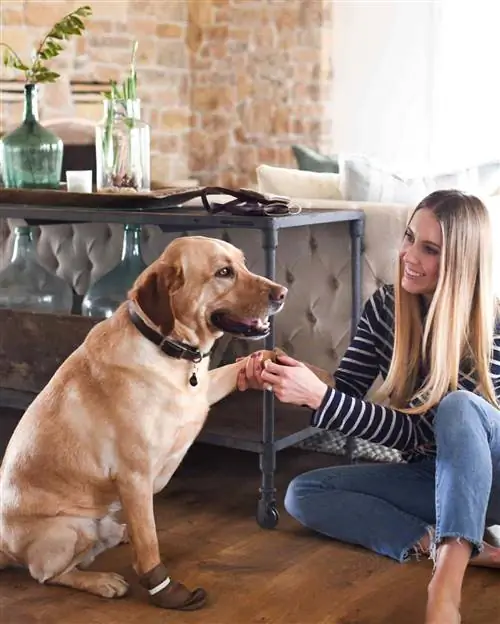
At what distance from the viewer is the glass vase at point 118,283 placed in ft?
10.2

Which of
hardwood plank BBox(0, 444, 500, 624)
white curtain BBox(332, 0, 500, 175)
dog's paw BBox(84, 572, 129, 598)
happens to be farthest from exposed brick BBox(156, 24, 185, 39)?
dog's paw BBox(84, 572, 129, 598)

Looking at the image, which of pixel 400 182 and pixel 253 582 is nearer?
pixel 253 582

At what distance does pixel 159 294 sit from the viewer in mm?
2158

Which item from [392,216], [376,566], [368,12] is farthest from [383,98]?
[376,566]

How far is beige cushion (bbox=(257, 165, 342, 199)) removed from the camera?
10.5 ft

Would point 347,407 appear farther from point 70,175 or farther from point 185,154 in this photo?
point 185,154

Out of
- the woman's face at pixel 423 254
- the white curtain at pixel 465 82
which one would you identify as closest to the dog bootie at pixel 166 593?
the woman's face at pixel 423 254

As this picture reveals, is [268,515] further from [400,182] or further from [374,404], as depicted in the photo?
[400,182]

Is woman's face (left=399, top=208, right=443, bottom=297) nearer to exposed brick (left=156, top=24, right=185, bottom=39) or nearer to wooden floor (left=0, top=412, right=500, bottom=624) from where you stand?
wooden floor (left=0, top=412, right=500, bottom=624)

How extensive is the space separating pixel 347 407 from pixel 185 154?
4472 millimetres

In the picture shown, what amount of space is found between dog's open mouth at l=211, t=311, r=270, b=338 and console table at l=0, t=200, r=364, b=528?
0.39m

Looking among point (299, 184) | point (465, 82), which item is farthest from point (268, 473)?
point (465, 82)

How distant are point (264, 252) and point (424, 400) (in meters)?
0.63

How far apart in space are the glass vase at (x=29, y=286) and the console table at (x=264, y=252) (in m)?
0.14
